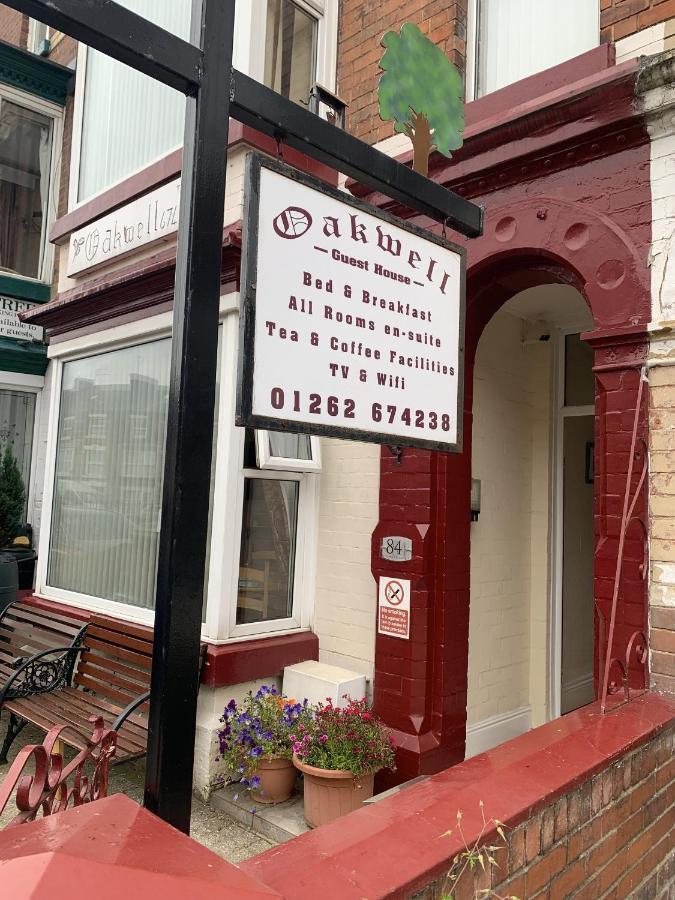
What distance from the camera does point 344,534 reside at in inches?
198

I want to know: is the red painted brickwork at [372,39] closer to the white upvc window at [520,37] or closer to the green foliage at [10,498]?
the white upvc window at [520,37]

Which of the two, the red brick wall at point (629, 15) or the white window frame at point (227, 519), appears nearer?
the red brick wall at point (629, 15)

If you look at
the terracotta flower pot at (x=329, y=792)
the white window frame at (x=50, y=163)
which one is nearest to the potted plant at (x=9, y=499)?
the white window frame at (x=50, y=163)

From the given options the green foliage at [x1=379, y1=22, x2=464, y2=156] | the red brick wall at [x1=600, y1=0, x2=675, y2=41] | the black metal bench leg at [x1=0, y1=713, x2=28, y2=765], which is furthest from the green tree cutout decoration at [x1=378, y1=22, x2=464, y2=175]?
the black metal bench leg at [x1=0, y1=713, x2=28, y2=765]

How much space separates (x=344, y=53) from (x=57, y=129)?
212 inches

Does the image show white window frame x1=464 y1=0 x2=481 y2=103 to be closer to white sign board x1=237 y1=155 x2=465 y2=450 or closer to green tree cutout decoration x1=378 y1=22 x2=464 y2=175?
green tree cutout decoration x1=378 y1=22 x2=464 y2=175

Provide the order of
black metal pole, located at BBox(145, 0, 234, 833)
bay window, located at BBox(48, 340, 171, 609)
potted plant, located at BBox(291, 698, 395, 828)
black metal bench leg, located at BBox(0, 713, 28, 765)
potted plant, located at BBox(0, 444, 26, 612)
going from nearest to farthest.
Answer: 1. black metal pole, located at BBox(145, 0, 234, 833)
2. potted plant, located at BBox(291, 698, 395, 828)
3. black metal bench leg, located at BBox(0, 713, 28, 765)
4. bay window, located at BBox(48, 340, 171, 609)
5. potted plant, located at BBox(0, 444, 26, 612)

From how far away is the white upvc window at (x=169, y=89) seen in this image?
16.7 ft

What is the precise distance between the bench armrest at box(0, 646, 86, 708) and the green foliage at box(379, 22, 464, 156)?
161 inches

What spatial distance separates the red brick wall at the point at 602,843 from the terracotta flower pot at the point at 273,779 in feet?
7.29

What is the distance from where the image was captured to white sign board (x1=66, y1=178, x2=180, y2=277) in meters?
5.39

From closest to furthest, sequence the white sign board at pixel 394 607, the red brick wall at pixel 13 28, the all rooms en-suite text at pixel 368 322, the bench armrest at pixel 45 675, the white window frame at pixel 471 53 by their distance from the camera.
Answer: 1. the all rooms en-suite text at pixel 368 322
2. the white sign board at pixel 394 607
3. the white window frame at pixel 471 53
4. the bench armrest at pixel 45 675
5. the red brick wall at pixel 13 28

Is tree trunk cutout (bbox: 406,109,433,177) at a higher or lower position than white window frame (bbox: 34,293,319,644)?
higher

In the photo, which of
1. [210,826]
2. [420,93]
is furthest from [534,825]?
[210,826]
